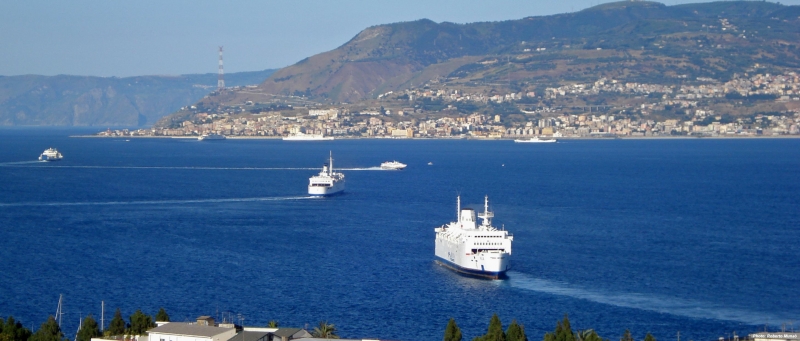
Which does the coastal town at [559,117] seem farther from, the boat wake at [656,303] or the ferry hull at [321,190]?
the boat wake at [656,303]

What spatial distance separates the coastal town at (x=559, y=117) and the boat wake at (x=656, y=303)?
120 metres

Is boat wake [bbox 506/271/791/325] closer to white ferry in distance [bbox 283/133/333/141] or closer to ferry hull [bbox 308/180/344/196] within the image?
ferry hull [bbox 308/180/344/196]

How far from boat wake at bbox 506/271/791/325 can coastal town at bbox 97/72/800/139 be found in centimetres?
11954

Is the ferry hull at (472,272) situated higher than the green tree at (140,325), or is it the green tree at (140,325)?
the green tree at (140,325)

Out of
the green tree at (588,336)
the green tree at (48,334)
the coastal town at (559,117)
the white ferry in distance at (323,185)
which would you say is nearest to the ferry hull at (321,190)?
the white ferry in distance at (323,185)

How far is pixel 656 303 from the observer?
2956 centimetres

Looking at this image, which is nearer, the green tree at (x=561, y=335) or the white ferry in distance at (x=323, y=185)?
the green tree at (x=561, y=335)

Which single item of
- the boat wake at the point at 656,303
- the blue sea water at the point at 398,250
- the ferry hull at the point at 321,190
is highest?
the ferry hull at the point at 321,190

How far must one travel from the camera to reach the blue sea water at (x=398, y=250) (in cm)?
2850

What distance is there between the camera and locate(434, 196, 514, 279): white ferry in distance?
1313 inches

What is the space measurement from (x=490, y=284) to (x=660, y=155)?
76.7 meters

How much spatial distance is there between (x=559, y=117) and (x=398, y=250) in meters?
124

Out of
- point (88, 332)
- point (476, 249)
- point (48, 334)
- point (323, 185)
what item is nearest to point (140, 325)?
point (88, 332)

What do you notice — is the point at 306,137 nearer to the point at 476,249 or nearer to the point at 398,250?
the point at 398,250
